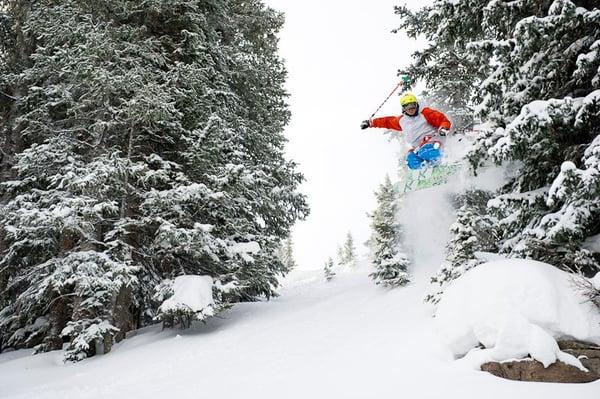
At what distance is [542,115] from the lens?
464cm

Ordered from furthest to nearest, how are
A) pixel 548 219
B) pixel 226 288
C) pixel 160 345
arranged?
1. pixel 226 288
2. pixel 160 345
3. pixel 548 219

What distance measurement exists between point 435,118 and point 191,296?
24.9ft

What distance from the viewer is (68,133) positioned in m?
9.88

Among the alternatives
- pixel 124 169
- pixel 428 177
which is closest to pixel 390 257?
pixel 428 177

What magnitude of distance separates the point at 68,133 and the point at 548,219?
1019 cm

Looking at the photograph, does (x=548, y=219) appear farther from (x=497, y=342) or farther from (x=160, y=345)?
(x=160, y=345)

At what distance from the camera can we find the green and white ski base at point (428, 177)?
33.4 ft

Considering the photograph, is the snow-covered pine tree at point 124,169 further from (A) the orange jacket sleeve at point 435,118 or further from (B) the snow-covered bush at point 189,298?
(A) the orange jacket sleeve at point 435,118

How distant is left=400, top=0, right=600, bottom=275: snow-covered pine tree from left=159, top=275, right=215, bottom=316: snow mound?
5.58m

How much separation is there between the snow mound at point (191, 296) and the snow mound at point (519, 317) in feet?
16.2

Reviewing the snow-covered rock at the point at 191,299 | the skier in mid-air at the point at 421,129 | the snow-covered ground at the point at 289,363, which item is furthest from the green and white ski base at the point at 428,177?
the snow-covered rock at the point at 191,299

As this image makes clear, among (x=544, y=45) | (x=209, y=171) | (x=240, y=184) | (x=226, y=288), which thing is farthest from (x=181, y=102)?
(x=544, y=45)

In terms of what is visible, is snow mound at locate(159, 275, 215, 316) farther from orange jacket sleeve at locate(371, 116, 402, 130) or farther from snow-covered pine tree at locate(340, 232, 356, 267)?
snow-covered pine tree at locate(340, 232, 356, 267)

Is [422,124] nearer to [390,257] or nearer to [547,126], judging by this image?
[390,257]
